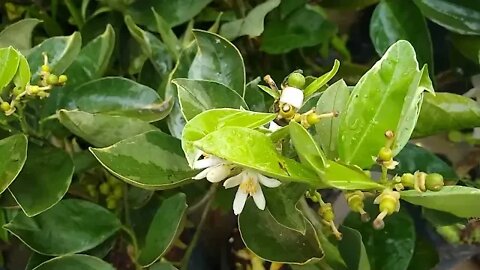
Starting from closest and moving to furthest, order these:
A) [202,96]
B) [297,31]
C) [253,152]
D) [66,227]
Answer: [253,152]
[202,96]
[66,227]
[297,31]

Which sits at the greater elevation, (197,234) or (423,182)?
(423,182)

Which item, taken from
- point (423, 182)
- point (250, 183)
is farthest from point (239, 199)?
point (423, 182)

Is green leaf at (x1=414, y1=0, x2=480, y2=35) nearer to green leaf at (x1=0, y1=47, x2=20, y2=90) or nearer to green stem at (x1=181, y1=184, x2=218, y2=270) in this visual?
green stem at (x1=181, y1=184, x2=218, y2=270)

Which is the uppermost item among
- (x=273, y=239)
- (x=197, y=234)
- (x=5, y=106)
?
(x=5, y=106)

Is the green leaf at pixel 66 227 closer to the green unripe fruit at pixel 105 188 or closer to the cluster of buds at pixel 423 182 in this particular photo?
the green unripe fruit at pixel 105 188

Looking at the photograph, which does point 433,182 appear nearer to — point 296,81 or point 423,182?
point 423,182

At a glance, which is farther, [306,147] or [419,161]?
[419,161]

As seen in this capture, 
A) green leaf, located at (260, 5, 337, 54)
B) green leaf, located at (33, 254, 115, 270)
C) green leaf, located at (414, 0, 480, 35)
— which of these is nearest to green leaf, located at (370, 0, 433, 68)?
green leaf, located at (414, 0, 480, 35)
